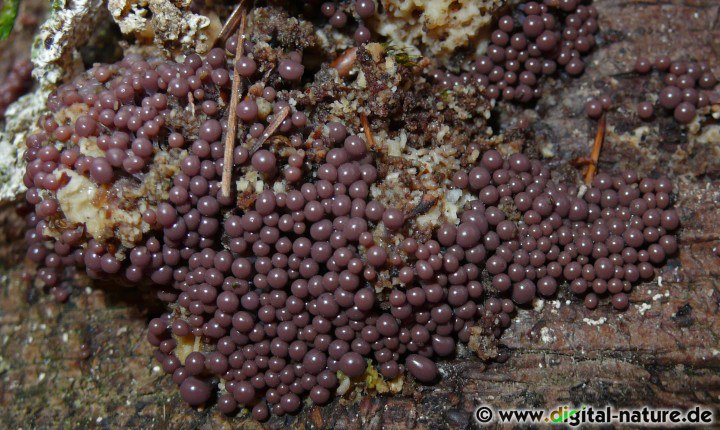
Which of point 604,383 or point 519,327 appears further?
point 519,327

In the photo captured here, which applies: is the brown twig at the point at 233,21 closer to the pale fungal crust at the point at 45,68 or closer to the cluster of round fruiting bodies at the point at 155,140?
the cluster of round fruiting bodies at the point at 155,140

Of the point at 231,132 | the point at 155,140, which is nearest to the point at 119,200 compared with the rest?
the point at 155,140

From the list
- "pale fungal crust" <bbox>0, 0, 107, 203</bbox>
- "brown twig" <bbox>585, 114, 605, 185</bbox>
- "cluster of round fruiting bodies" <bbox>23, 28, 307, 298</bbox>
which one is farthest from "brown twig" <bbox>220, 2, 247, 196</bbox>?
"brown twig" <bbox>585, 114, 605, 185</bbox>

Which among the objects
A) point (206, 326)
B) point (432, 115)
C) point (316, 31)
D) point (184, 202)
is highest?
point (316, 31)

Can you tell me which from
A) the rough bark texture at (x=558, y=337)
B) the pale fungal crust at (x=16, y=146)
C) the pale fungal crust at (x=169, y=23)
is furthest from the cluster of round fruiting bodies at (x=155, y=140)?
the rough bark texture at (x=558, y=337)

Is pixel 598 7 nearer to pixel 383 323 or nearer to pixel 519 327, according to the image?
pixel 519 327

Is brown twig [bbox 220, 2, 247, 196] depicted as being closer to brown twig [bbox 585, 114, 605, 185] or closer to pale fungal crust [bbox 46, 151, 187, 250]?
pale fungal crust [bbox 46, 151, 187, 250]

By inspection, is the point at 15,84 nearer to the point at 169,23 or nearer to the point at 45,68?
the point at 45,68

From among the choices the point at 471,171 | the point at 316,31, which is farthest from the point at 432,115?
the point at 316,31
